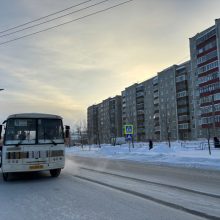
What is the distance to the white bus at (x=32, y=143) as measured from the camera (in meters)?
12.6

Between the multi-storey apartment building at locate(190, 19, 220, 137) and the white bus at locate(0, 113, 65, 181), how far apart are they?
62804 millimetres

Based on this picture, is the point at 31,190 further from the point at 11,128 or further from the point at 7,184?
the point at 11,128

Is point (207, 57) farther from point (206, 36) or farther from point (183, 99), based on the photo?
point (183, 99)

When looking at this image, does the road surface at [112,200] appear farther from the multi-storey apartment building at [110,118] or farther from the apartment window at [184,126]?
the multi-storey apartment building at [110,118]

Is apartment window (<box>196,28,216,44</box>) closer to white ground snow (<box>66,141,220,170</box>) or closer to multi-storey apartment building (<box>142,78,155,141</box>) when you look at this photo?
white ground snow (<box>66,141,220,170</box>)

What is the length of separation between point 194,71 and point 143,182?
80.9 metres

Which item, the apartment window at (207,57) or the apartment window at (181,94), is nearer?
the apartment window at (207,57)

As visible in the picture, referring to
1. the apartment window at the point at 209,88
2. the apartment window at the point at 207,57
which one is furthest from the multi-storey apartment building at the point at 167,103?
the apartment window at the point at 207,57

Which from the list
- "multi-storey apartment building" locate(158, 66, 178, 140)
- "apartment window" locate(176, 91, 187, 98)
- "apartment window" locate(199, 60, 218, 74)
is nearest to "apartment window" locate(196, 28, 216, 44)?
"apartment window" locate(199, 60, 218, 74)

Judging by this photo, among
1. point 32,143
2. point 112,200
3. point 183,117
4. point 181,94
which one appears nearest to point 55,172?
point 32,143

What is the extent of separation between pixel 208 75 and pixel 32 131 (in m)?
70.5

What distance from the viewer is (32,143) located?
42.6ft

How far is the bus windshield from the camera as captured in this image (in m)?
12.9

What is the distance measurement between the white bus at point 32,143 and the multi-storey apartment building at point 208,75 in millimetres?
62804
